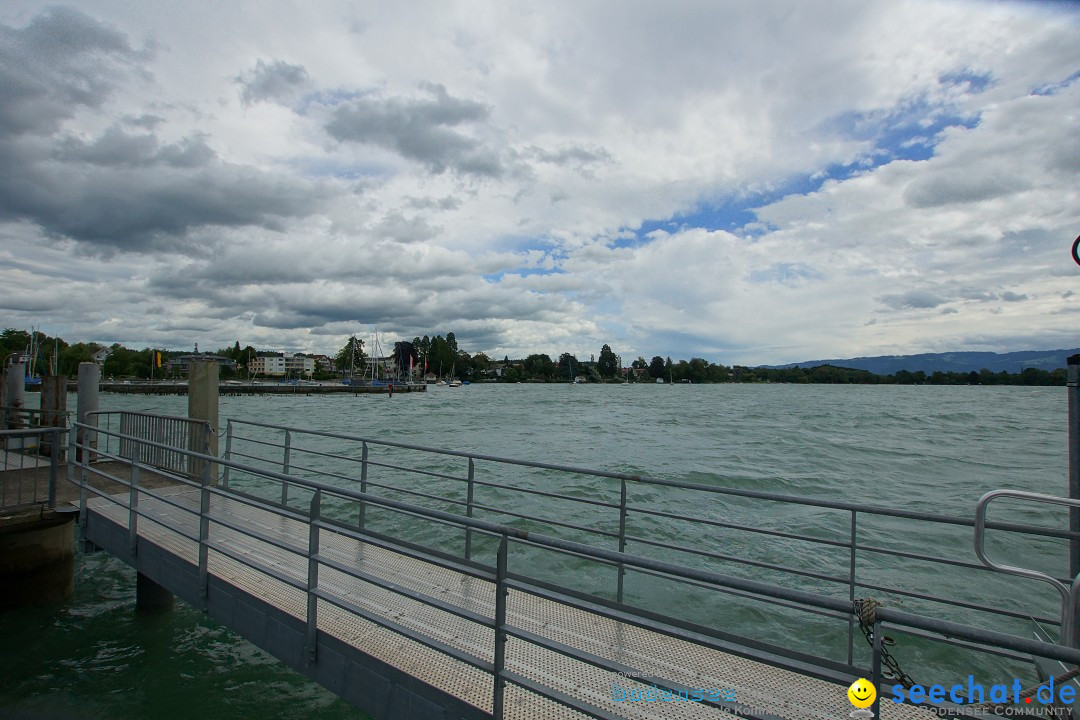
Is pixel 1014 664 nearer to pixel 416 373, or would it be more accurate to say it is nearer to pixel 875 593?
pixel 875 593

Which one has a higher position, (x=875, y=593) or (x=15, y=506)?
(x=15, y=506)

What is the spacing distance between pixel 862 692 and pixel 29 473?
11424 millimetres

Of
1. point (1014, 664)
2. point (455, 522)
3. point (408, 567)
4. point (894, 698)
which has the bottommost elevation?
point (1014, 664)

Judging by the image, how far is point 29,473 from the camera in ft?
30.8

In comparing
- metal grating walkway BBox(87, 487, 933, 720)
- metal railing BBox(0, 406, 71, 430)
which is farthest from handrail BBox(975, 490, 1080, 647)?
metal railing BBox(0, 406, 71, 430)

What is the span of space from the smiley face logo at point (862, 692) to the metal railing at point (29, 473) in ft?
24.8

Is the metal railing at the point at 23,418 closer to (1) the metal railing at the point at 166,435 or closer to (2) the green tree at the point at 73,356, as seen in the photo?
(1) the metal railing at the point at 166,435

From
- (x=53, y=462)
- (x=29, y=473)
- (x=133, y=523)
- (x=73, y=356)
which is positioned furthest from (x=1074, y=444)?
(x=73, y=356)

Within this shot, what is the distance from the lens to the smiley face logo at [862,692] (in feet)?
7.51

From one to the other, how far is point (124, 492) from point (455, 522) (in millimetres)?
7051

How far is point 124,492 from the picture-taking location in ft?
27.1

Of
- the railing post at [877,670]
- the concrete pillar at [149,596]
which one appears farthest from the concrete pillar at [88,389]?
the railing post at [877,670]

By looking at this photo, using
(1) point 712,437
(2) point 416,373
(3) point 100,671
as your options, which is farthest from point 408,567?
(2) point 416,373

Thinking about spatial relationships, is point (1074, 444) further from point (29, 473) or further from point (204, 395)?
point (29, 473)
